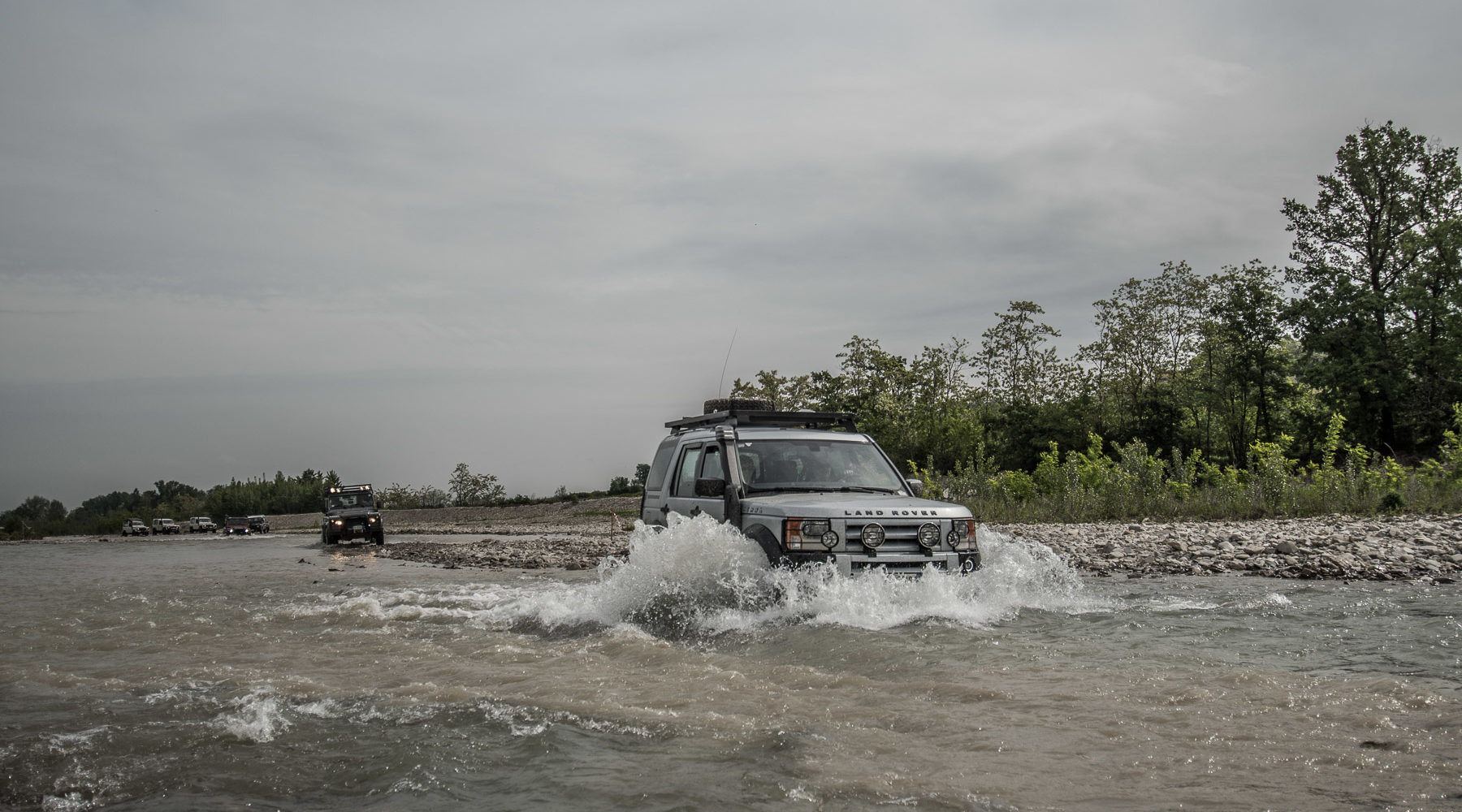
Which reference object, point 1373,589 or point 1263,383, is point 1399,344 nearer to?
point 1263,383

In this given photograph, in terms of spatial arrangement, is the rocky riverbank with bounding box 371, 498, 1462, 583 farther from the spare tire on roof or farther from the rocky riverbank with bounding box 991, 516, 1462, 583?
the spare tire on roof

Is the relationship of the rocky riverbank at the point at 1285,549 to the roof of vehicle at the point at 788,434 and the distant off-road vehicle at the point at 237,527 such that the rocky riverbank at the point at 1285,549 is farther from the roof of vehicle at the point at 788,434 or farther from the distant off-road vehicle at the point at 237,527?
the distant off-road vehicle at the point at 237,527

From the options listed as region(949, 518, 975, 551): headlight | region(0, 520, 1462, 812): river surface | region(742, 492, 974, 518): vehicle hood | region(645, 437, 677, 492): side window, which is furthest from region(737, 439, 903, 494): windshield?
region(645, 437, 677, 492): side window

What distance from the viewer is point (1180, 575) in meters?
11.1

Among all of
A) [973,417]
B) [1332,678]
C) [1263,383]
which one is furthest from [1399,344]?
[1332,678]

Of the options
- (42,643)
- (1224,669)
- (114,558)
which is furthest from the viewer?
(114,558)

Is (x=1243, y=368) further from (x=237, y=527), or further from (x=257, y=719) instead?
(x=237, y=527)

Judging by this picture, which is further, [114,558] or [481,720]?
[114,558]

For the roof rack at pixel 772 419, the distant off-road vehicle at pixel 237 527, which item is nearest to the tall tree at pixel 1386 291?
the roof rack at pixel 772 419

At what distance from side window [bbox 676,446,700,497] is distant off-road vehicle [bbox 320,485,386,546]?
25.6 metres

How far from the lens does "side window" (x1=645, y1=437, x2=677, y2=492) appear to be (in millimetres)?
10797

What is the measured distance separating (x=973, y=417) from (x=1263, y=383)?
A: 11.3m

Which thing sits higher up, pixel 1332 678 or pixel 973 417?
pixel 973 417

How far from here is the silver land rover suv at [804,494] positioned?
760cm
